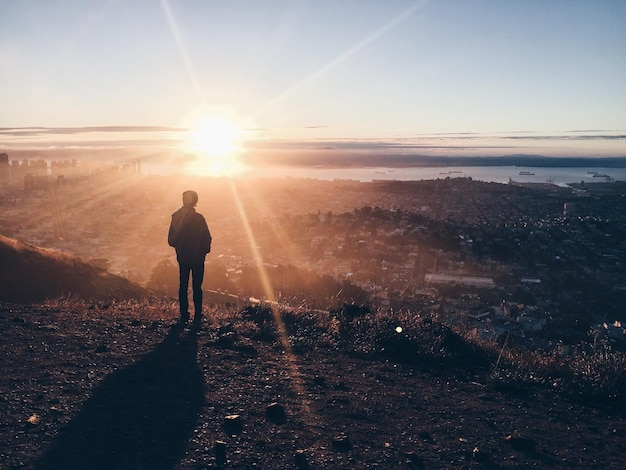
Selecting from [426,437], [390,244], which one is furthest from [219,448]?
[390,244]

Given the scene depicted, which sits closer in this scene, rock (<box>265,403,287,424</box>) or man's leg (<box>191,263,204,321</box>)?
rock (<box>265,403,287,424</box>)

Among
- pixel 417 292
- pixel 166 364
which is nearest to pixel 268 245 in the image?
pixel 417 292

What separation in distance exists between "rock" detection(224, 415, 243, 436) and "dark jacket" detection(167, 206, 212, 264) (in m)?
3.58

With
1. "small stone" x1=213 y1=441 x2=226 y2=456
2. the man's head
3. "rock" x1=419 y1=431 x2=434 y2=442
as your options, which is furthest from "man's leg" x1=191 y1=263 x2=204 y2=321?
"rock" x1=419 y1=431 x2=434 y2=442

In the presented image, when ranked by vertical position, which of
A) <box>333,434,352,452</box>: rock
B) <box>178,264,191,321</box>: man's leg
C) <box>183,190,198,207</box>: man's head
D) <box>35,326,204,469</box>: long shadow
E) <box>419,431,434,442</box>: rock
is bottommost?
<box>419,431,434,442</box>: rock

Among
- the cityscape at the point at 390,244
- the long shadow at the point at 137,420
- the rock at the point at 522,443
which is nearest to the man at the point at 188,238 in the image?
the long shadow at the point at 137,420

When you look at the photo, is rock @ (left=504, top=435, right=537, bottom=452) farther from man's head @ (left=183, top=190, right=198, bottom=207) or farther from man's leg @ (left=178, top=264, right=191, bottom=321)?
man's head @ (left=183, top=190, right=198, bottom=207)

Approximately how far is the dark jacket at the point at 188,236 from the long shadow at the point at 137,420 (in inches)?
79.7

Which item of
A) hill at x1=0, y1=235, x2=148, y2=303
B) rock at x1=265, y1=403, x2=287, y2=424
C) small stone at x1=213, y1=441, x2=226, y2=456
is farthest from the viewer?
hill at x1=0, y1=235, x2=148, y2=303

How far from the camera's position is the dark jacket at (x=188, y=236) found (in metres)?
7.63

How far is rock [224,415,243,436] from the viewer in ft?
14.4

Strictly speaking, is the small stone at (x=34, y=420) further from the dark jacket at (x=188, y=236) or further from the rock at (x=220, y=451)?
the dark jacket at (x=188, y=236)

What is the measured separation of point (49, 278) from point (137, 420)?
25.9 ft

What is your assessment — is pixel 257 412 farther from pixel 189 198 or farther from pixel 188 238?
pixel 189 198
